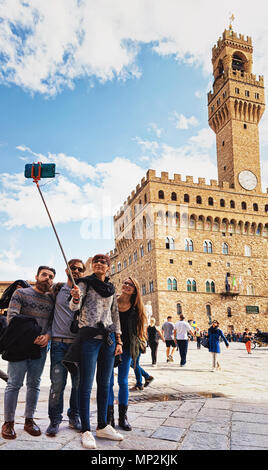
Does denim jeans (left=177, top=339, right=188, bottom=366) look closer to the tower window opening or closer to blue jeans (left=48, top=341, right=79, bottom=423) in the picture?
blue jeans (left=48, top=341, right=79, bottom=423)

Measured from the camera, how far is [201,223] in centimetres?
3369

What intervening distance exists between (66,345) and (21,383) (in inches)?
20.7

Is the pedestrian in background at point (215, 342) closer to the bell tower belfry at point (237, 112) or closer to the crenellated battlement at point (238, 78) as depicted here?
the bell tower belfry at point (237, 112)

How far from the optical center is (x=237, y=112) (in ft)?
118

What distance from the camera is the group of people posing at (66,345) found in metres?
3.19

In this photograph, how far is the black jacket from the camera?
3.34 metres

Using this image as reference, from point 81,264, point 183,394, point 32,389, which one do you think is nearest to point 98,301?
point 81,264

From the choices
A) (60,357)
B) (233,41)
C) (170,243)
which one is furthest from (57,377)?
(233,41)

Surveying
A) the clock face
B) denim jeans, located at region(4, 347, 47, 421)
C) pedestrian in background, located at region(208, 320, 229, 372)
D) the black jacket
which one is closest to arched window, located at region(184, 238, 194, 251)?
the clock face

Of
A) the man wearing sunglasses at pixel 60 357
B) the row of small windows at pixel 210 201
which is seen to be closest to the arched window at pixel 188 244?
the row of small windows at pixel 210 201

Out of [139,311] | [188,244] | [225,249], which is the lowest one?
[139,311]

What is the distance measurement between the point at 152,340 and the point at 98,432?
22.0 ft

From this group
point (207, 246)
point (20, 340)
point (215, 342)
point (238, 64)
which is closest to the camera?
point (20, 340)

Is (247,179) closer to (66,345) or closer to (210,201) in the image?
(210,201)
